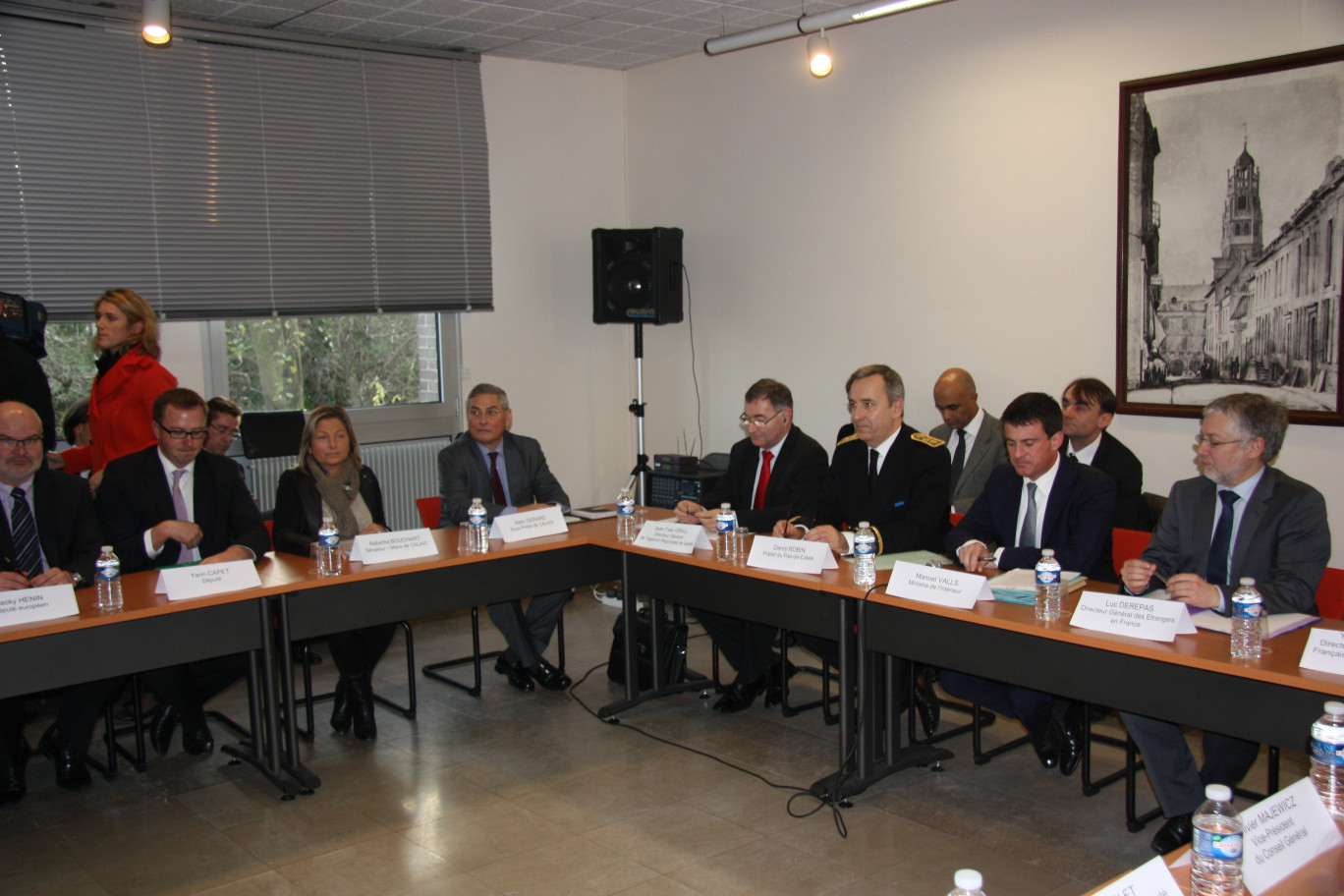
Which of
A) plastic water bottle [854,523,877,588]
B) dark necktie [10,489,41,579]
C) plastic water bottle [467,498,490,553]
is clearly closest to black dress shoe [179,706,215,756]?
dark necktie [10,489,41,579]

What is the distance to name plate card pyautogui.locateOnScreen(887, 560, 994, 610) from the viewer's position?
10.4 feet

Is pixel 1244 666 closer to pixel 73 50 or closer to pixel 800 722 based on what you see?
pixel 800 722

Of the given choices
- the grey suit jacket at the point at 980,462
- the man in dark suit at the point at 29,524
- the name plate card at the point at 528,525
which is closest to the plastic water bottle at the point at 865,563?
the name plate card at the point at 528,525

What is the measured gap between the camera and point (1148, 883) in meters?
1.58

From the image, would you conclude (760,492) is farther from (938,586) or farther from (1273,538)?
(1273,538)

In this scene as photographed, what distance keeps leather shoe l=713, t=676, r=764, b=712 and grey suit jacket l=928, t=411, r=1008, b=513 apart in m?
1.30

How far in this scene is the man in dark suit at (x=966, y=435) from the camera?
5.06m

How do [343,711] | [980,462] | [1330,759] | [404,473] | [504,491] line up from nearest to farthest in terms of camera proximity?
[1330,759], [343,711], [504,491], [980,462], [404,473]

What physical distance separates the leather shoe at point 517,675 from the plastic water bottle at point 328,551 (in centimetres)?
125

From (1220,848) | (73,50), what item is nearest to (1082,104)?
(1220,848)

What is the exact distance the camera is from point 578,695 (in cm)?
477

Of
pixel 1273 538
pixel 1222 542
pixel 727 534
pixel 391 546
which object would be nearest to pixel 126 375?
pixel 391 546

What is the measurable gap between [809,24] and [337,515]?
3408 millimetres

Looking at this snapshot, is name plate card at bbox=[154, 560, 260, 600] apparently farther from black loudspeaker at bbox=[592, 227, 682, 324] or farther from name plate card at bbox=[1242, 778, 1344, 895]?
black loudspeaker at bbox=[592, 227, 682, 324]
